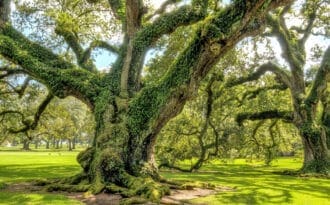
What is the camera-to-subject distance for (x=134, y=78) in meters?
17.3

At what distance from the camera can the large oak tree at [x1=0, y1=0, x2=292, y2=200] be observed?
13.3 meters

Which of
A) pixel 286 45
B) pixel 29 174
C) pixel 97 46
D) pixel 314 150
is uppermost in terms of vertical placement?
pixel 286 45

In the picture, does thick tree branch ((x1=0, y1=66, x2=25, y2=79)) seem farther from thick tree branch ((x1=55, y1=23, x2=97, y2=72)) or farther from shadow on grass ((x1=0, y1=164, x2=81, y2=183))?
shadow on grass ((x1=0, y1=164, x2=81, y2=183))

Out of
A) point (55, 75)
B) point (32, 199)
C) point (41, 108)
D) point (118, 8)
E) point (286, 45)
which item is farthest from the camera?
point (286, 45)

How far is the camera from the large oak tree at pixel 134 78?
13328mm

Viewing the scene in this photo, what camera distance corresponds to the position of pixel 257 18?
13586 mm

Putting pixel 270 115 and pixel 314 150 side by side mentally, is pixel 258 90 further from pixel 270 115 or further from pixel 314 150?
pixel 314 150

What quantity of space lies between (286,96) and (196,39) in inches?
832

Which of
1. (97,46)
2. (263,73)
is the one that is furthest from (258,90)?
(97,46)

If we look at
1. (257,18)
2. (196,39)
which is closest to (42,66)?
(196,39)

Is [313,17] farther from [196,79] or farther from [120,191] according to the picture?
[120,191]

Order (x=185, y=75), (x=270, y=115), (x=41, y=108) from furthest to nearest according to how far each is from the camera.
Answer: (x=270, y=115), (x=41, y=108), (x=185, y=75)

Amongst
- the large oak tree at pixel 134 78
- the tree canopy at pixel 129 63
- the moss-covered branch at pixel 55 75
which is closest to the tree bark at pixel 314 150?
the tree canopy at pixel 129 63

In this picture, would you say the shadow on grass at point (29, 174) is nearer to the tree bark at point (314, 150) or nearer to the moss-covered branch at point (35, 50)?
the moss-covered branch at point (35, 50)
